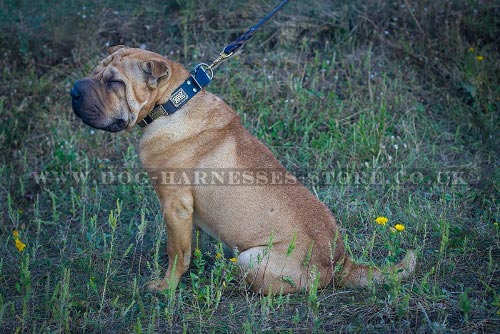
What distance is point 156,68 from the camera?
412 centimetres

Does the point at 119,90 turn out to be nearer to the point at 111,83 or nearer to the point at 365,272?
the point at 111,83

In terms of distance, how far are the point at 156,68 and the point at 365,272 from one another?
202cm

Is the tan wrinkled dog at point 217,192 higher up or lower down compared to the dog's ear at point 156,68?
lower down

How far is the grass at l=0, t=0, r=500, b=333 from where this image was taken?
3895mm

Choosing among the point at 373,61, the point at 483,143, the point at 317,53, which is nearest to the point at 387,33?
the point at 373,61

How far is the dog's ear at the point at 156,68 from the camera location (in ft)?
13.5

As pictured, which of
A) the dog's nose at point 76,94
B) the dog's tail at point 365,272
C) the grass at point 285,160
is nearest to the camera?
the grass at point 285,160

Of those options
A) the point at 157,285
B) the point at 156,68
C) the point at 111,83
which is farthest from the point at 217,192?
the point at 111,83

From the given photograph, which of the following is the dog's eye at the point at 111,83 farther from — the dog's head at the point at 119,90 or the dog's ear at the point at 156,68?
the dog's ear at the point at 156,68

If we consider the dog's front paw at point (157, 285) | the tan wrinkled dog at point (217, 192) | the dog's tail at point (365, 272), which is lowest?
the dog's tail at point (365, 272)

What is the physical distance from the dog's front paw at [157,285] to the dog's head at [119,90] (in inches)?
45.6

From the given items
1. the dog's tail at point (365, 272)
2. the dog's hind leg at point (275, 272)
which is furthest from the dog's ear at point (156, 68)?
the dog's tail at point (365, 272)

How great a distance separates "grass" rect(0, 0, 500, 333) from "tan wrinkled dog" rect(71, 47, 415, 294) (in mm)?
172

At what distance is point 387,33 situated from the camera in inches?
299
